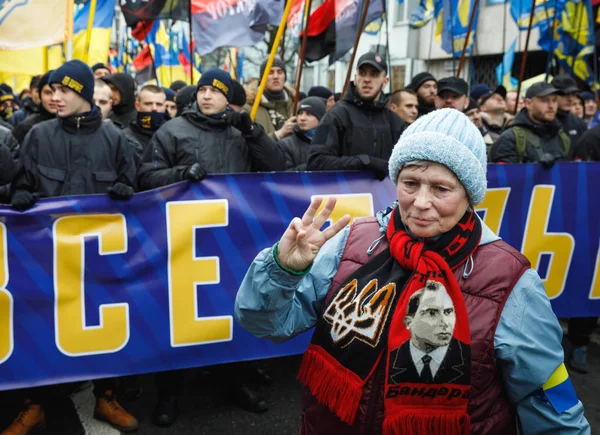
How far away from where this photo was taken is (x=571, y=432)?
146cm

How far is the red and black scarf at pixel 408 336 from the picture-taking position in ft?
4.75

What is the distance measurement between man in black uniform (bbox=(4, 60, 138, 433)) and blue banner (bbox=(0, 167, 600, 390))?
22 centimetres

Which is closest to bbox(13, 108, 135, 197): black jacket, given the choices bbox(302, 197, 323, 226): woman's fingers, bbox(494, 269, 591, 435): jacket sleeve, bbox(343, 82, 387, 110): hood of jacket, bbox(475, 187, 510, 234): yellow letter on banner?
bbox(343, 82, 387, 110): hood of jacket

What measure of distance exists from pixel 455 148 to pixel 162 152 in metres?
2.56

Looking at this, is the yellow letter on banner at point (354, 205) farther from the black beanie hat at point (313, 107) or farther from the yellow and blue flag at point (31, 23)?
the yellow and blue flag at point (31, 23)

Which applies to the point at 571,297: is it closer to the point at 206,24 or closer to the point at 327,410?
the point at 327,410

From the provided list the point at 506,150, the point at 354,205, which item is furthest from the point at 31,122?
the point at 506,150

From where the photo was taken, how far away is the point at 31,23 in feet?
14.0

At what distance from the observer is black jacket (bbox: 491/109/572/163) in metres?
4.61

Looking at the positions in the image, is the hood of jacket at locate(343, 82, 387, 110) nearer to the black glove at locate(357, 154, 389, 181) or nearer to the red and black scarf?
the black glove at locate(357, 154, 389, 181)

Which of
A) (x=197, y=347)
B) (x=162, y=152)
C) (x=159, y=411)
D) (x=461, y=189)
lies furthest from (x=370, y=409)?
(x=162, y=152)

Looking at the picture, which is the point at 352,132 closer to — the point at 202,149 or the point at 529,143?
the point at 202,149

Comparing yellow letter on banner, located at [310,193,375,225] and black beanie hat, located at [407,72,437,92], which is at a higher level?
black beanie hat, located at [407,72,437,92]

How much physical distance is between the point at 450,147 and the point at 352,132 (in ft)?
8.72
